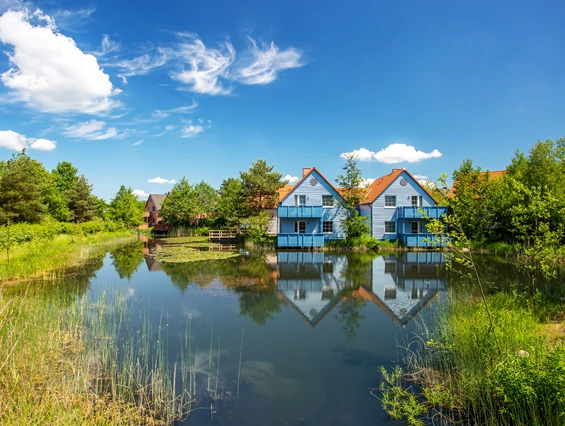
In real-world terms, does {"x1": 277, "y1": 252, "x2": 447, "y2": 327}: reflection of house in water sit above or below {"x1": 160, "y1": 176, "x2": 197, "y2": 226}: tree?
below

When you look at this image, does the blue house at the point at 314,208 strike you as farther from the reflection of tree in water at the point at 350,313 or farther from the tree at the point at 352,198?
the reflection of tree in water at the point at 350,313

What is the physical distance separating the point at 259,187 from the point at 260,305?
963 inches

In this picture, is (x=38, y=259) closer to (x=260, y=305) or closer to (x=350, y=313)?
(x=260, y=305)

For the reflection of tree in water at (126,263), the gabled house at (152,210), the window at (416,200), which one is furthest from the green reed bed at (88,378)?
the gabled house at (152,210)

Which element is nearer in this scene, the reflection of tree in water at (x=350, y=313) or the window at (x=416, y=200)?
the reflection of tree in water at (x=350, y=313)

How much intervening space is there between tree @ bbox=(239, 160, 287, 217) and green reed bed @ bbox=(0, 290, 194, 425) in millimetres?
27593

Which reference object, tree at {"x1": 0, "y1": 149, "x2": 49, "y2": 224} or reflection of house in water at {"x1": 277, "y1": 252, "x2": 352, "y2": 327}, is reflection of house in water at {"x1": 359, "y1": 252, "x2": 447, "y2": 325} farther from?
tree at {"x1": 0, "y1": 149, "x2": 49, "y2": 224}

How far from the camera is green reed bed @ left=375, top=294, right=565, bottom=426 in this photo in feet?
14.6

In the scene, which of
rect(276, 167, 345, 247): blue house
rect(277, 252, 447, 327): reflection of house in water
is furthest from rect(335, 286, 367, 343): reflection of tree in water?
rect(276, 167, 345, 247): blue house

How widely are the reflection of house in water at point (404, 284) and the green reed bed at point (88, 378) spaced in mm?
6995

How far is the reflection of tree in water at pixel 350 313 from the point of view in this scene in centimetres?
952

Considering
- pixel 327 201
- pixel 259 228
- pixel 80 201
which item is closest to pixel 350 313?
pixel 259 228

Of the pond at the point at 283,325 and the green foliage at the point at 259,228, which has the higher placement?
the green foliage at the point at 259,228

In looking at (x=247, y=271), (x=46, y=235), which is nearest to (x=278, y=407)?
(x=247, y=271)
